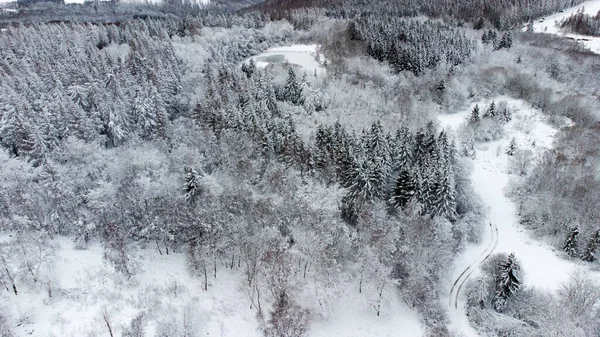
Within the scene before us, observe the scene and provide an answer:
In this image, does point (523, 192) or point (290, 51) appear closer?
point (523, 192)

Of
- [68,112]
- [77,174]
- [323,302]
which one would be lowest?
[323,302]

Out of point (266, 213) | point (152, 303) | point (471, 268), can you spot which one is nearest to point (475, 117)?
point (471, 268)

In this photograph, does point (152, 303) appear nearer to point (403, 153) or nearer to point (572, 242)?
point (403, 153)

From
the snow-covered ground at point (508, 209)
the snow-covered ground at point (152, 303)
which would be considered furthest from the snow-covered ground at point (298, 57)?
the snow-covered ground at point (152, 303)

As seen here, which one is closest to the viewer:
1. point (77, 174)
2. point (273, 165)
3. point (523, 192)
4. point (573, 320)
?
point (573, 320)

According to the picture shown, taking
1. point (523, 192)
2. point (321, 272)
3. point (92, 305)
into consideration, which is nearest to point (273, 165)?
point (321, 272)

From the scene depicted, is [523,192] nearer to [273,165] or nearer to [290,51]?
[273,165]
